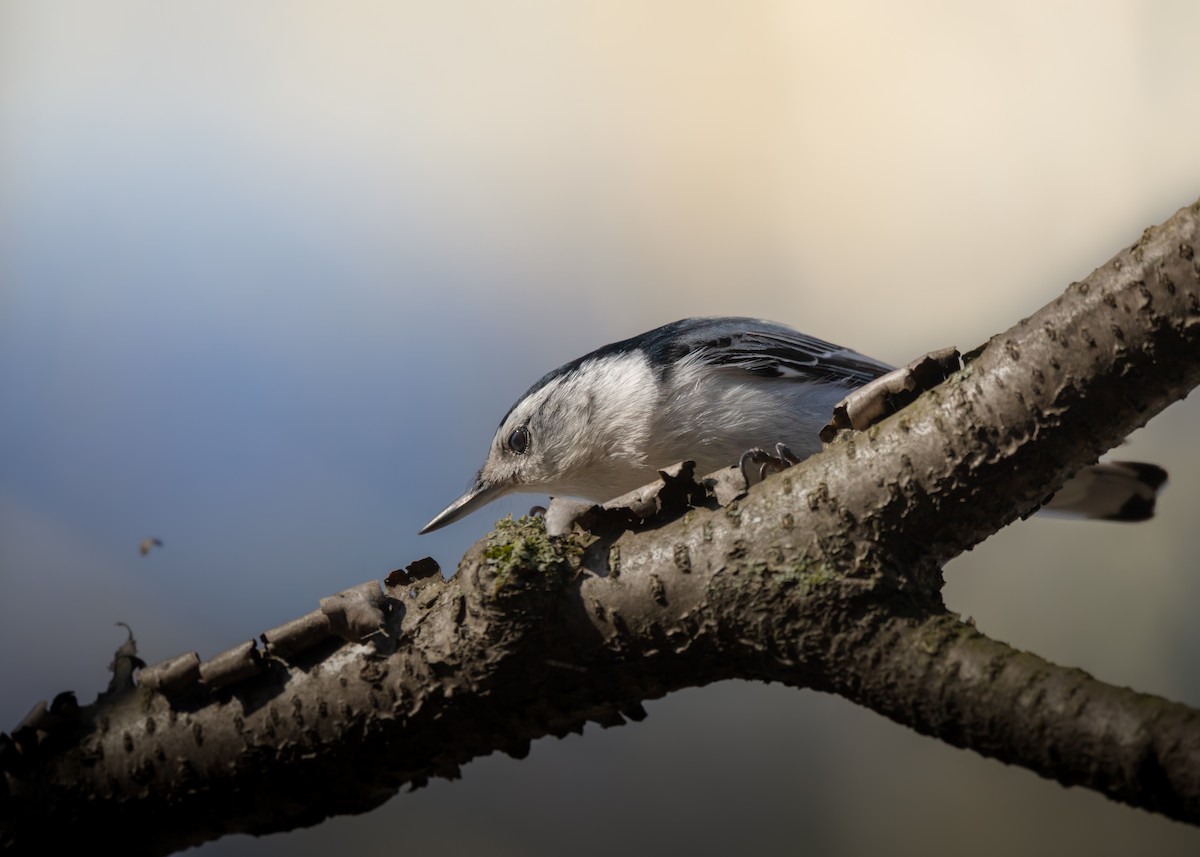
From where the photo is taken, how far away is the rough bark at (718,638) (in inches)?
29.4

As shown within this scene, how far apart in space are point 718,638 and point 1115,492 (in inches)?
42.7

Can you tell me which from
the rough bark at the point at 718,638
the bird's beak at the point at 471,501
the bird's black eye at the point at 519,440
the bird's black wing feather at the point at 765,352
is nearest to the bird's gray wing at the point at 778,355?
the bird's black wing feather at the point at 765,352

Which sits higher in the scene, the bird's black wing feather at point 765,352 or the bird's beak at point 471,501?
the bird's black wing feather at point 765,352

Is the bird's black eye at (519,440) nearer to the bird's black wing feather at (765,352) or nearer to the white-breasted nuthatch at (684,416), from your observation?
the white-breasted nuthatch at (684,416)

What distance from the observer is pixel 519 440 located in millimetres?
1738

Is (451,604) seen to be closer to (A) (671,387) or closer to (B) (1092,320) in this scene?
(B) (1092,320)

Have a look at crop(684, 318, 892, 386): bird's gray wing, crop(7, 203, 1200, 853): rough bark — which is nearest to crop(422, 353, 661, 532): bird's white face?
crop(684, 318, 892, 386): bird's gray wing

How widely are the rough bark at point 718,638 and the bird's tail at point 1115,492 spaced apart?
2.73 feet

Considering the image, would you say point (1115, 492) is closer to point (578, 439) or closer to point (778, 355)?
point (778, 355)

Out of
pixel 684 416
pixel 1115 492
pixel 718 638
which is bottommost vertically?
pixel 1115 492

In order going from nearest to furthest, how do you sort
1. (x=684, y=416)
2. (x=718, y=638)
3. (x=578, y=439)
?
(x=718, y=638) < (x=684, y=416) < (x=578, y=439)

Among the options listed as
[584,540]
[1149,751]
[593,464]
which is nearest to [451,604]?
[584,540]

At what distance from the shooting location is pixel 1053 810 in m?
1.82

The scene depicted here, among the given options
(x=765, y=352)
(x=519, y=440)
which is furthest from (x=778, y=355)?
(x=519, y=440)
